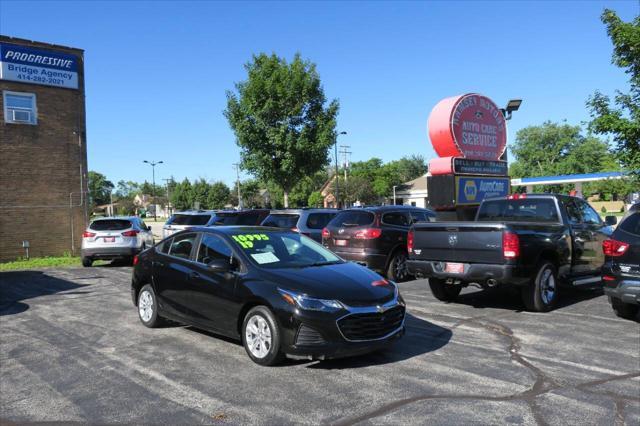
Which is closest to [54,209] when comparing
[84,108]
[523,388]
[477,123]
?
[84,108]

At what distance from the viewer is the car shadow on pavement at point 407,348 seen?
5691 millimetres

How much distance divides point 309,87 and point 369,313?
2370 centimetres

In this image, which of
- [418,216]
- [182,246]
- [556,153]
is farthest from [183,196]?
[182,246]

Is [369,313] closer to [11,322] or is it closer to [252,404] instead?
[252,404]

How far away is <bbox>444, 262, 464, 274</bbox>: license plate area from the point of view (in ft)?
26.9

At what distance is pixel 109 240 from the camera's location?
626 inches

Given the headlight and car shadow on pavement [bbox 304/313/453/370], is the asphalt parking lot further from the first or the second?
the headlight

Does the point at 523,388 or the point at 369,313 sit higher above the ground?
the point at 369,313

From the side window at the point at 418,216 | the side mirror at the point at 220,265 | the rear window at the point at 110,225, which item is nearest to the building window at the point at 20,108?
the rear window at the point at 110,225

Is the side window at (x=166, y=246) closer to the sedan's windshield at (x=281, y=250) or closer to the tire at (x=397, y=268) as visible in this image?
the sedan's windshield at (x=281, y=250)

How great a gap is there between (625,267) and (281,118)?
22410 millimetres

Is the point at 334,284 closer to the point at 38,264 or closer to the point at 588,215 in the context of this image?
the point at 588,215

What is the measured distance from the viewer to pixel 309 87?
91.7 ft

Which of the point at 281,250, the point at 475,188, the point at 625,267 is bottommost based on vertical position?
the point at 625,267
